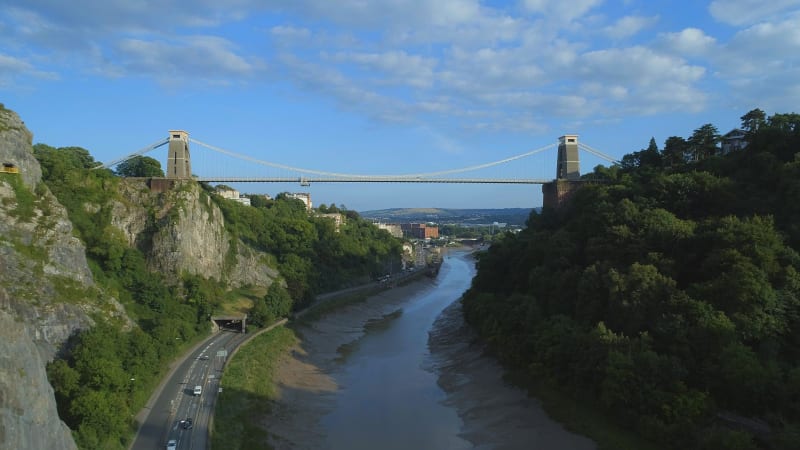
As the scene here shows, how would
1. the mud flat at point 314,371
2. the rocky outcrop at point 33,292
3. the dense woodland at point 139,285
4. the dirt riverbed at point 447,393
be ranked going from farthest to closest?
1. the mud flat at point 314,371
2. the dirt riverbed at point 447,393
3. the dense woodland at point 139,285
4. the rocky outcrop at point 33,292

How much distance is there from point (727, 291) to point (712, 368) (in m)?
2.94

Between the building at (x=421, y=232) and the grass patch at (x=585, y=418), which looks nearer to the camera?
the grass patch at (x=585, y=418)

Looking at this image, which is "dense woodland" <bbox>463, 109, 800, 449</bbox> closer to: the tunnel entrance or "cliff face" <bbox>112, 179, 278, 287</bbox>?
the tunnel entrance

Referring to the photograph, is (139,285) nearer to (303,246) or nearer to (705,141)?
(303,246)

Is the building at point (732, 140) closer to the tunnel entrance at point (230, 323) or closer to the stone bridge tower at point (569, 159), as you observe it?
the stone bridge tower at point (569, 159)

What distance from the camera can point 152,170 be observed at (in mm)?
45781

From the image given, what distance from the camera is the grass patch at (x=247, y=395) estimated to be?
63.1 ft

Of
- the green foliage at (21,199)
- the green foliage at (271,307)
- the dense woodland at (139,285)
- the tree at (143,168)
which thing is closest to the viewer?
the dense woodland at (139,285)

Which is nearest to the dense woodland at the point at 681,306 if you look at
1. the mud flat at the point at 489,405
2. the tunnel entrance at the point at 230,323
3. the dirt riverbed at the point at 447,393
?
the mud flat at the point at 489,405

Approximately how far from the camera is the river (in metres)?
20.4

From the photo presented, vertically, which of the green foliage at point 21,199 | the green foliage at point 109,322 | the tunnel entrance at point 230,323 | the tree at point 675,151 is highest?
the tree at point 675,151

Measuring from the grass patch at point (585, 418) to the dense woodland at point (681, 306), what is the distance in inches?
10.8

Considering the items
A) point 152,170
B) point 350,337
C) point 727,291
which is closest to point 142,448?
point 727,291

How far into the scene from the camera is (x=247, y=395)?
923 inches
